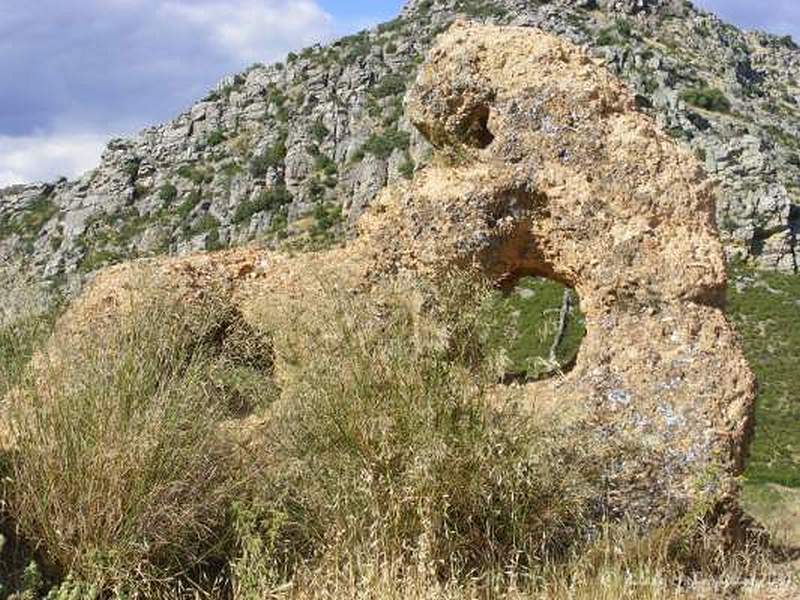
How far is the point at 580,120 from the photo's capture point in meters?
6.16

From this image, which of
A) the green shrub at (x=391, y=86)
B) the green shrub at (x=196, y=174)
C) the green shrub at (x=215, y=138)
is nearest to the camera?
the green shrub at (x=196, y=174)

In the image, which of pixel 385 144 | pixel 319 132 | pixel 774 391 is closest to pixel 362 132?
pixel 319 132

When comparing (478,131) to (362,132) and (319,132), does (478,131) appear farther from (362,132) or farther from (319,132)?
(319,132)

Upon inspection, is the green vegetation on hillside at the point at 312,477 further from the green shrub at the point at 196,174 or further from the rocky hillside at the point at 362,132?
the green shrub at the point at 196,174

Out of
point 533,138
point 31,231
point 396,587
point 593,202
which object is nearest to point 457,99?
point 533,138

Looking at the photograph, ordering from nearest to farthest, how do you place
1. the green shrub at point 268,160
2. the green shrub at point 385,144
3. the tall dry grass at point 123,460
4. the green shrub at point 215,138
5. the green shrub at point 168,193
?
1. the tall dry grass at point 123,460
2. the green shrub at point 385,144
3. the green shrub at point 168,193
4. the green shrub at point 268,160
5. the green shrub at point 215,138

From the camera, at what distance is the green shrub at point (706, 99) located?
49.2 metres

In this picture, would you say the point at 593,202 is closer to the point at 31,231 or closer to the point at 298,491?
the point at 298,491

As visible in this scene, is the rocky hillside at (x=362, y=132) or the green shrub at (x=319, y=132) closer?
the rocky hillside at (x=362, y=132)

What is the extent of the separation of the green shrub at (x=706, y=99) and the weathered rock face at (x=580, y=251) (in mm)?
44475

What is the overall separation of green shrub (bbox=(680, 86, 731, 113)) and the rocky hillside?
0.07 metres

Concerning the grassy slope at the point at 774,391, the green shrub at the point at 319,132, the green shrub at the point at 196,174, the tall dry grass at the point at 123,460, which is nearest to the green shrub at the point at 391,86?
the green shrub at the point at 319,132

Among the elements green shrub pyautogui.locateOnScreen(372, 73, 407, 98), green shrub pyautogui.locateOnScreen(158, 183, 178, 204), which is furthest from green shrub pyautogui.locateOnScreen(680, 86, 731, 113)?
green shrub pyautogui.locateOnScreen(158, 183, 178, 204)

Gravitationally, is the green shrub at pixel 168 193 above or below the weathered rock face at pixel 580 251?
above
